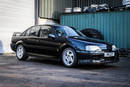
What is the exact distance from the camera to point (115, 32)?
14219 mm

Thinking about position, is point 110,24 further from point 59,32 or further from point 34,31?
point 59,32

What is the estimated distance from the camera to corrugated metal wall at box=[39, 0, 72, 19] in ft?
51.2

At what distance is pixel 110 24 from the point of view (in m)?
14.4

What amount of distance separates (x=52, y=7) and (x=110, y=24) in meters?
4.39

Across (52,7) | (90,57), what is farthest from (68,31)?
(52,7)

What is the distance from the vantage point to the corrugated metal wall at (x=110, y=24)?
13836 millimetres

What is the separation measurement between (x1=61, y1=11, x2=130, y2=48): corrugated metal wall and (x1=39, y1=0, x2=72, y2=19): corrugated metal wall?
5.68 ft

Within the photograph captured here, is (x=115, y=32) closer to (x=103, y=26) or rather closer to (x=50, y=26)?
(x=103, y=26)

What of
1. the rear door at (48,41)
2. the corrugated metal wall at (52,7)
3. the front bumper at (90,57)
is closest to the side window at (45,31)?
the rear door at (48,41)

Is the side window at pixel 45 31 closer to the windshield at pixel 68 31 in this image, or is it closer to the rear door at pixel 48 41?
the rear door at pixel 48 41

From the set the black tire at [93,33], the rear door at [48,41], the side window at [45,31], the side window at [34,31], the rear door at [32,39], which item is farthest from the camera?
the black tire at [93,33]

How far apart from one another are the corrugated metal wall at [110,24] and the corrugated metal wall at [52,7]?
5.68 feet

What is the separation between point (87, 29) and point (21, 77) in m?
8.93

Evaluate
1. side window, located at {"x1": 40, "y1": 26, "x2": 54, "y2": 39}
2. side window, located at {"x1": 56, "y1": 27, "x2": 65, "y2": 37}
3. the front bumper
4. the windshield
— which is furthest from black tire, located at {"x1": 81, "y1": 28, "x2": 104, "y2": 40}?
the front bumper
